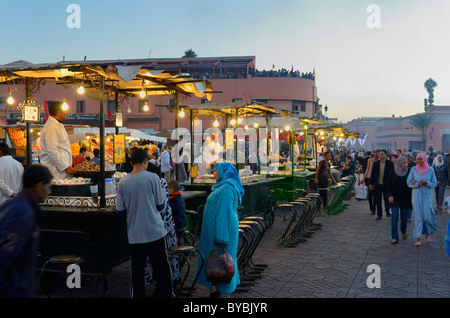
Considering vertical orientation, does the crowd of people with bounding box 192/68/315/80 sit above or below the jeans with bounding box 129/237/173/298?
above

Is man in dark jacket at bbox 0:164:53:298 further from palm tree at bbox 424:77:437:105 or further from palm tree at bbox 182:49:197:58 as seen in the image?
palm tree at bbox 424:77:437:105

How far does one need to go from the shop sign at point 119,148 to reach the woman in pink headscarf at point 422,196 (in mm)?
5811

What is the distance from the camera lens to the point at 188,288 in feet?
20.7

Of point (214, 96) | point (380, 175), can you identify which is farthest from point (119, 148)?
point (214, 96)

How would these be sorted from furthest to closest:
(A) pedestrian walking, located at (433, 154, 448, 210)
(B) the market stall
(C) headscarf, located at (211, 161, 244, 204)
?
(A) pedestrian walking, located at (433, 154, 448, 210)
(B) the market stall
(C) headscarf, located at (211, 161, 244, 204)

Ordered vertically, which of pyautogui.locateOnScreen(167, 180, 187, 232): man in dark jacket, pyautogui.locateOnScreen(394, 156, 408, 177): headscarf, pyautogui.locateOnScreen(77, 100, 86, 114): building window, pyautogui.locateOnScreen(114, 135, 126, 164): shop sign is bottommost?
pyautogui.locateOnScreen(167, 180, 187, 232): man in dark jacket

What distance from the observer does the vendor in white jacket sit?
670 centimetres

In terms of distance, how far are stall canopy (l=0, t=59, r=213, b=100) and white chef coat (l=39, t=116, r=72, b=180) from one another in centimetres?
78

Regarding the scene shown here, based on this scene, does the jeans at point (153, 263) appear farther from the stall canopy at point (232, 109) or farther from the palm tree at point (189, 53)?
the palm tree at point (189, 53)

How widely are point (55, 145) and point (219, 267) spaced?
9.97ft

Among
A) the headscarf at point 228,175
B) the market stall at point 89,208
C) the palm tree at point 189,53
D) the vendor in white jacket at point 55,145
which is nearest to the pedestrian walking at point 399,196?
the headscarf at point 228,175

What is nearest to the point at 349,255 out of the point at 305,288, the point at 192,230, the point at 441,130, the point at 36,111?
the point at 305,288

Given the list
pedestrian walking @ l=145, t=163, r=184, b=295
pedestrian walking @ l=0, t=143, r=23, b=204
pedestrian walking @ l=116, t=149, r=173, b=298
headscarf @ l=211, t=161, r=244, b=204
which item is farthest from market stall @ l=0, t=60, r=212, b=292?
headscarf @ l=211, t=161, r=244, b=204

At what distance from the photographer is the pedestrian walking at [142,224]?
17.0ft
